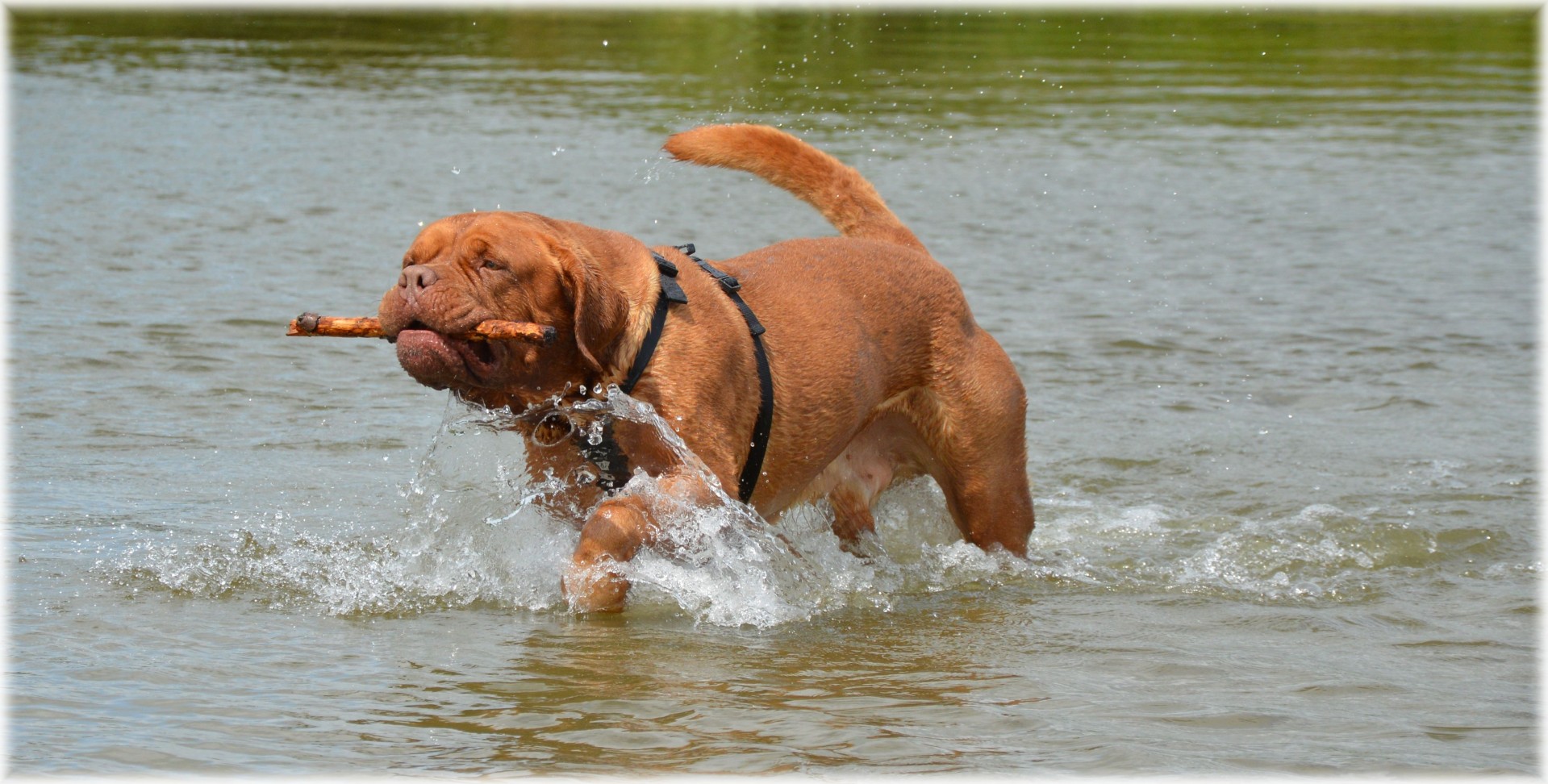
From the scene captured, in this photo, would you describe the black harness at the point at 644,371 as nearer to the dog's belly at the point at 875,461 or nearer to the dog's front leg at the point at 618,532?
the dog's front leg at the point at 618,532

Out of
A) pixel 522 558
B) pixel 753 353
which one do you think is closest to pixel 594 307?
pixel 753 353

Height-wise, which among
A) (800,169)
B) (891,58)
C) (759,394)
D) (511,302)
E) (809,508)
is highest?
(800,169)

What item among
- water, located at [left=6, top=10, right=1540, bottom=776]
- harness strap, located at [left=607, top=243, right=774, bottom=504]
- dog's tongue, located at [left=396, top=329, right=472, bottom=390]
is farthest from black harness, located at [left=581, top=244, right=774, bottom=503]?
dog's tongue, located at [left=396, top=329, right=472, bottom=390]

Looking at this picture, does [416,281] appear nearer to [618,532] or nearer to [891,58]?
[618,532]

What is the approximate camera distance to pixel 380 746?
3990 mm

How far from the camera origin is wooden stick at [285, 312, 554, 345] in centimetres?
440

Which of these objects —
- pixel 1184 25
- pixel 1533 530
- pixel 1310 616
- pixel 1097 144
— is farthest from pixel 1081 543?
pixel 1184 25

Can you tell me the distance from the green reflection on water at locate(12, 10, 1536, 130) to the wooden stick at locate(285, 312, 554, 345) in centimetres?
1289

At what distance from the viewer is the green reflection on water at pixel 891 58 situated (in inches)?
763

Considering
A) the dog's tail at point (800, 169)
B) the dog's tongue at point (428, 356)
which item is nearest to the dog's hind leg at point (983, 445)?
the dog's tail at point (800, 169)

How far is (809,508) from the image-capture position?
6.22 meters

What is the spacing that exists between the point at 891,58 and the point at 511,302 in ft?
62.2

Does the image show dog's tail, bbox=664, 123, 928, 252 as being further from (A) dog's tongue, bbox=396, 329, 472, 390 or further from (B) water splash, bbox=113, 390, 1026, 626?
(A) dog's tongue, bbox=396, 329, 472, 390

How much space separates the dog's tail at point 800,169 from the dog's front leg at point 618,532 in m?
1.46
